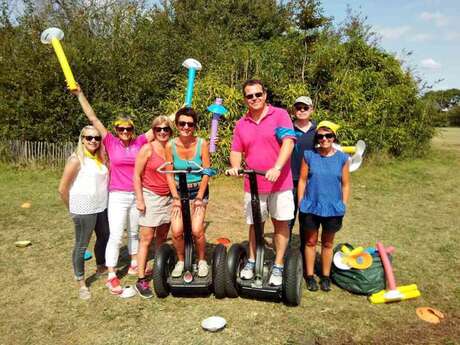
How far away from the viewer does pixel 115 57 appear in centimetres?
980

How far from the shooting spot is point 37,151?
31.8ft

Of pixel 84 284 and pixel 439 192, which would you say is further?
pixel 439 192

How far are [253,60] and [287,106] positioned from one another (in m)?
1.64

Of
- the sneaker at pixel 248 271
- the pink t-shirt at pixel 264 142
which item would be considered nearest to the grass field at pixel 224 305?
the sneaker at pixel 248 271

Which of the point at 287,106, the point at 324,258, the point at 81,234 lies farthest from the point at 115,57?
the point at 324,258

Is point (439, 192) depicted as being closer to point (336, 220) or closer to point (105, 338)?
point (336, 220)

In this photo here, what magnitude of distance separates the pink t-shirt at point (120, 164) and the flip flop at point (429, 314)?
9.70 ft

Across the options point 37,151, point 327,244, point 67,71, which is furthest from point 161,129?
point 37,151

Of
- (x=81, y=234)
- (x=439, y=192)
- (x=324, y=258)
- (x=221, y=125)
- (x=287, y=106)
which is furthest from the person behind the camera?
(x=287, y=106)

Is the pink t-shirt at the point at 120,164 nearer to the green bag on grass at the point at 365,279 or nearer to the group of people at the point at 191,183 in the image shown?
the group of people at the point at 191,183

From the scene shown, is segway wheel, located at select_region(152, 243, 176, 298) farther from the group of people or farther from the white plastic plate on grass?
the white plastic plate on grass

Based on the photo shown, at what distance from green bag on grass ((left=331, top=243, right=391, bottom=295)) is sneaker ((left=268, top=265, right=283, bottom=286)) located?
79 centimetres

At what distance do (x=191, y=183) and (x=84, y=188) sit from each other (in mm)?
999

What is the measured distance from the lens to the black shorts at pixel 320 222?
3.63 meters
